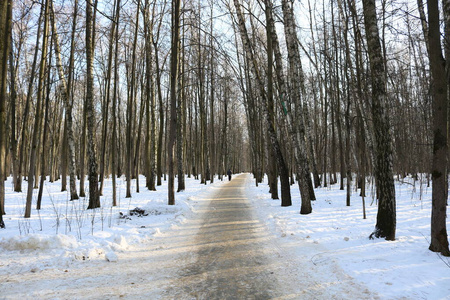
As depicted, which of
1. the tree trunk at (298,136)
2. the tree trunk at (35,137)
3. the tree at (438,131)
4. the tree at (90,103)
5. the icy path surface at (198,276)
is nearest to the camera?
the icy path surface at (198,276)

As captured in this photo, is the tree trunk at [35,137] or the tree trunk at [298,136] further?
the tree trunk at [298,136]

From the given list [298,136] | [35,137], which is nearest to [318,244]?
[298,136]

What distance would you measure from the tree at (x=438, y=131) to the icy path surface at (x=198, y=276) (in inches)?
76.0

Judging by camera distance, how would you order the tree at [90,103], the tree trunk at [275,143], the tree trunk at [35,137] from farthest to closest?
the tree trunk at [275,143]
the tree at [90,103]
the tree trunk at [35,137]

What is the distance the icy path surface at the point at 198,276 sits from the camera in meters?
3.38

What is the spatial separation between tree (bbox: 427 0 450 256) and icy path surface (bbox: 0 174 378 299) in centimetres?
193

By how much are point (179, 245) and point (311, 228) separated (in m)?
3.54

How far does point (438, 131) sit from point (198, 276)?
14.8 ft

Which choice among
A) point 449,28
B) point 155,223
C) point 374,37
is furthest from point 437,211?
point 155,223

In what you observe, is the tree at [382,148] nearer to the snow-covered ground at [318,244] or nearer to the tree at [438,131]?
the snow-covered ground at [318,244]

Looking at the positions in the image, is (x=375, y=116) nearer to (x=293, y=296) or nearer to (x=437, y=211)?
(x=437, y=211)

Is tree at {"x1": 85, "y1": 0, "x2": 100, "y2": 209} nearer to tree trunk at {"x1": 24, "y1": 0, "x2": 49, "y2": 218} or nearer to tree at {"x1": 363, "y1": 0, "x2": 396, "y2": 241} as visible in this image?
tree trunk at {"x1": 24, "y1": 0, "x2": 49, "y2": 218}

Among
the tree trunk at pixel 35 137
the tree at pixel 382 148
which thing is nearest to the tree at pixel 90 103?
the tree trunk at pixel 35 137

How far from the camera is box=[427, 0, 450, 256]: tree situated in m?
4.51
